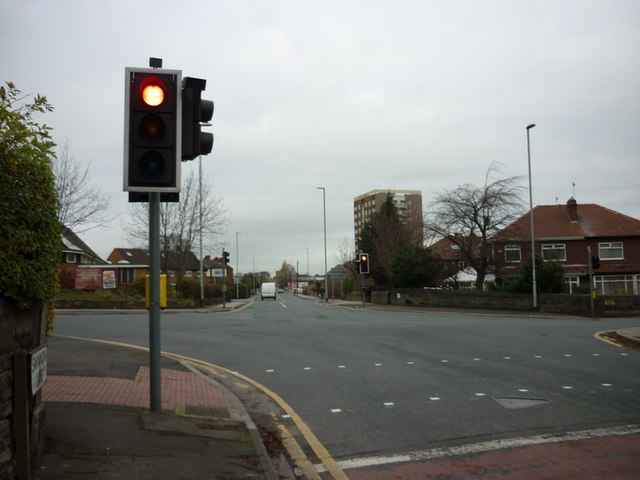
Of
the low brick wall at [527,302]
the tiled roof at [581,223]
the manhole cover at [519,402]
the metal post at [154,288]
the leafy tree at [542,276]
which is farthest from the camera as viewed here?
the tiled roof at [581,223]

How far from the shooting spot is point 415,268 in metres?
38.4

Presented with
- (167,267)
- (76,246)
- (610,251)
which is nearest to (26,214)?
(167,267)

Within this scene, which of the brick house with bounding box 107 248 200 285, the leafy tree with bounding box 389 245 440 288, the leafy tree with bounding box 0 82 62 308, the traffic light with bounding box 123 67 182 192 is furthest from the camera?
the brick house with bounding box 107 248 200 285

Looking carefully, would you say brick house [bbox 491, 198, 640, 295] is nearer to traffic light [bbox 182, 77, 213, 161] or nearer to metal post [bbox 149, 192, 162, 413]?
traffic light [bbox 182, 77, 213, 161]

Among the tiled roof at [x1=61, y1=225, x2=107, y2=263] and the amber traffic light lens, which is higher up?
the tiled roof at [x1=61, y1=225, x2=107, y2=263]

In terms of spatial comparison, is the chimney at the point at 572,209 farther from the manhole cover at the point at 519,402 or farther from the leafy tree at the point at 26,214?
the leafy tree at the point at 26,214

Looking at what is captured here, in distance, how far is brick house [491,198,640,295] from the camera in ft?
136

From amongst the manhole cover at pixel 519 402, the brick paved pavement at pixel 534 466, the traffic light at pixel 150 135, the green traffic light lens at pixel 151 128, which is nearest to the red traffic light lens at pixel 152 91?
the traffic light at pixel 150 135

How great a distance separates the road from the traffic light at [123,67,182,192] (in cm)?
334

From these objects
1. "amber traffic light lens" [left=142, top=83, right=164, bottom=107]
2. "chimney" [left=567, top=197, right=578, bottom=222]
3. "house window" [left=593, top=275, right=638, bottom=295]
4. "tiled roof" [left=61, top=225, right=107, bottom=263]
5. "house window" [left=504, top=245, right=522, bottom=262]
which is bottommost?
"house window" [left=593, top=275, right=638, bottom=295]

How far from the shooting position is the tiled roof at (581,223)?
140 feet

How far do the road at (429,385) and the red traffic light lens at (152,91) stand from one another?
13.4 feet

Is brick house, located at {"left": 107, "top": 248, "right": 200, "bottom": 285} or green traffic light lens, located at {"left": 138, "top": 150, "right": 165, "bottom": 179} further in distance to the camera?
brick house, located at {"left": 107, "top": 248, "right": 200, "bottom": 285}

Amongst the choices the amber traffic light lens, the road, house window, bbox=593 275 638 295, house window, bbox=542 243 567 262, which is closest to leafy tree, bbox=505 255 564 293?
house window, bbox=593 275 638 295
